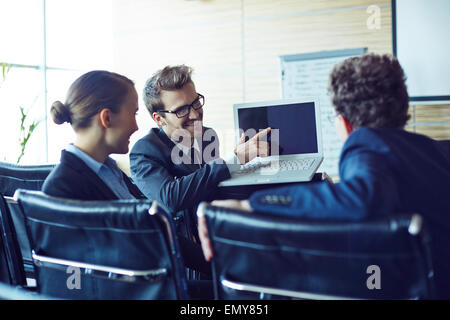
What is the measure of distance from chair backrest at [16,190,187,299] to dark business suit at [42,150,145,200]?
19 cm

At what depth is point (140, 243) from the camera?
980 millimetres

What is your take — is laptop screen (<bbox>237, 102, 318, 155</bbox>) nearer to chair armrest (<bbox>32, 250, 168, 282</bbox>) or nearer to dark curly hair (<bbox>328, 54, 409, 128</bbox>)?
dark curly hair (<bbox>328, 54, 409, 128</bbox>)

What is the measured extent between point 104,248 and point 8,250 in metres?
0.64

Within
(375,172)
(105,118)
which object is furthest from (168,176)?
(375,172)

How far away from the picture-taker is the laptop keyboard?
2002 millimetres

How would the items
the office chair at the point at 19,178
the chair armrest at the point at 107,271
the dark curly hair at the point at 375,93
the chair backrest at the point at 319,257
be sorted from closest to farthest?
the chair backrest at the point at 319,257
the chair armrest at the point at 107,271
the dark curly hair at the point at 375,93
the office chair at the point at 19,178

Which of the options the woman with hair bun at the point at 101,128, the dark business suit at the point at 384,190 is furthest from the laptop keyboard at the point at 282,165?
the dark business suit at the point at 384,190

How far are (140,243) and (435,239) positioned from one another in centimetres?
69

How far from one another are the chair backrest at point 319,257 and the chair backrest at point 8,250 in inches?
35.2

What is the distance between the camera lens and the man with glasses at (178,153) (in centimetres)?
184

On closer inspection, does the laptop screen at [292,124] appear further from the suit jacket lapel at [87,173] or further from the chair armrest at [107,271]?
the chair armrest at [107,271]

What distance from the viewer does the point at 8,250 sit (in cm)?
148

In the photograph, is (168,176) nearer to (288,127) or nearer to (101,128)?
(101,128)
